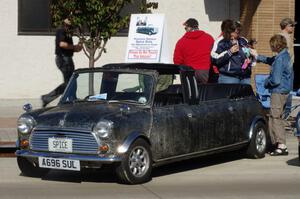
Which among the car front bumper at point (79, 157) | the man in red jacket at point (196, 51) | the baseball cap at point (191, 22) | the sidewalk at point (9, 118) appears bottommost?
the sidewalk at point (9, 118)

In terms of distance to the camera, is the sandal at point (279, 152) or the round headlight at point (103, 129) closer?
the round headlight at point (103, 129)

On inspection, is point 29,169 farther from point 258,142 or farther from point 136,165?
point 258,142

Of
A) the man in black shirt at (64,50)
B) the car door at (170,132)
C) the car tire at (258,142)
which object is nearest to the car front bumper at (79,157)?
the car door at (170,132)

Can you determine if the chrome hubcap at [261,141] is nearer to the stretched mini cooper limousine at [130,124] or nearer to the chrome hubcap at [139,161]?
the stretched mini cooper limousine at [130,124]

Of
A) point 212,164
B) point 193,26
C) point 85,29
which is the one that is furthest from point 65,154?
point 85,29

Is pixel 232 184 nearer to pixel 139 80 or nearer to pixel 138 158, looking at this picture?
pixel 138 158

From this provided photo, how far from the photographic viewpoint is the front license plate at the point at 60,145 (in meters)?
8.73

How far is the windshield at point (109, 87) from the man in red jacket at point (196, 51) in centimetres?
360

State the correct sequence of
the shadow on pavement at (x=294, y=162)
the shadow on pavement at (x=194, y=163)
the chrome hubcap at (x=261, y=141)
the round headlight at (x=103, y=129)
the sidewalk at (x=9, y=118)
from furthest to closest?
the sidewalk at (x=9, y=118) < the chrome hubcap at (x=261, y=141) < the shadow on pavement at (x=294, y=162) < the shadow on pavement at (x=194, y=163) < the round headlight at (x=103, y=129)

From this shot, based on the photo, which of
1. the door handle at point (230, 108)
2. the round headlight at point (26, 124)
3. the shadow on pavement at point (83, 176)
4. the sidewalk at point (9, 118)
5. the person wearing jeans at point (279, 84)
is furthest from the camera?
the sidewalk at point (9, 118)

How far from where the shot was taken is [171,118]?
940 centimetres

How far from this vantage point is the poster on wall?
13.4 meters

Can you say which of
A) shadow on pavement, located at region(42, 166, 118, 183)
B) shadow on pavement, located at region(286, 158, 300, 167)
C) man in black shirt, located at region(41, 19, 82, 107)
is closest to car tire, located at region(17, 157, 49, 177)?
shadow on pavement, located at region(42, 166, 118, 183)

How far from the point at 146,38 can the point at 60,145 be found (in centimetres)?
518
